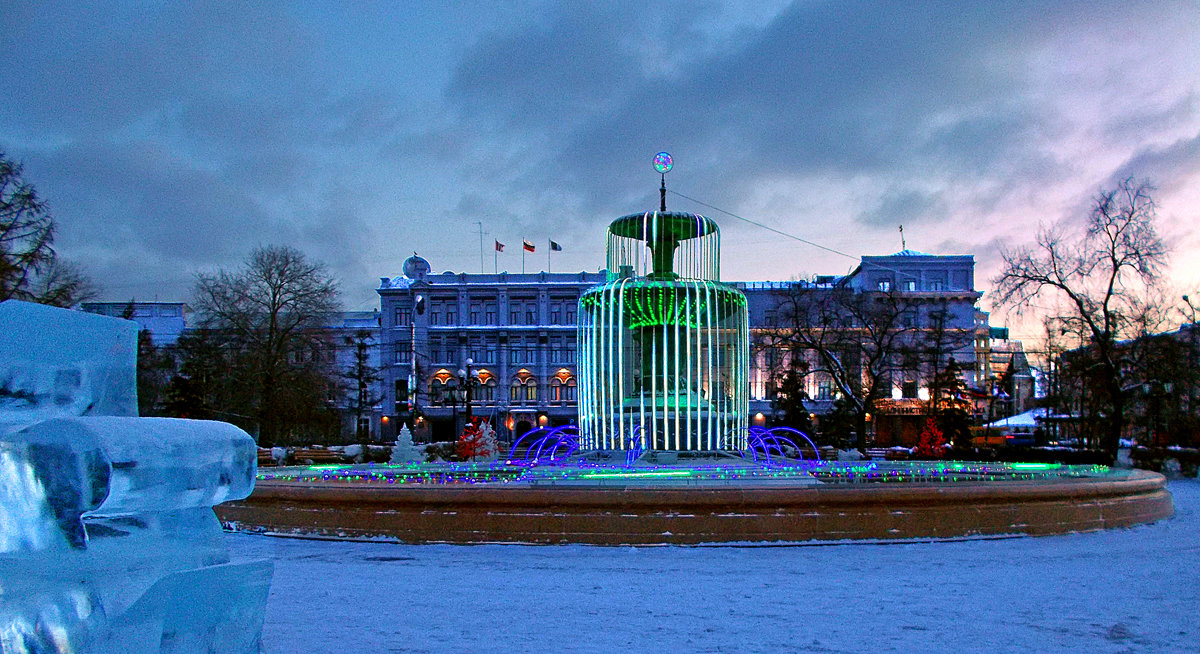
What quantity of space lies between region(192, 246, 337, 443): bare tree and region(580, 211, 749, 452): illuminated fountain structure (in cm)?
2175

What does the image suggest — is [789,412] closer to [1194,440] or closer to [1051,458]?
[1194,440]

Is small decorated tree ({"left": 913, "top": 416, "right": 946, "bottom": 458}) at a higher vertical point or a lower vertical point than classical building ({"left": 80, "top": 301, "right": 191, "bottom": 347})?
lower

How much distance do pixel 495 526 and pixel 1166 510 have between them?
434 inches

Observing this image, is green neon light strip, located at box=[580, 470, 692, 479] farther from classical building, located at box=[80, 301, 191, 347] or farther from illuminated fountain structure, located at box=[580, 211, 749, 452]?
classical building, located at box=[80, 301, 191, 347]

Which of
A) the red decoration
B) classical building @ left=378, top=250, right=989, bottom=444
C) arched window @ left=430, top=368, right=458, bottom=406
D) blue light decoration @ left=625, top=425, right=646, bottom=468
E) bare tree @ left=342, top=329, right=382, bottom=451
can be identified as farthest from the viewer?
classical building @ left=378, top=250, right=989, bottom=444

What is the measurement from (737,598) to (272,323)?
32.4m

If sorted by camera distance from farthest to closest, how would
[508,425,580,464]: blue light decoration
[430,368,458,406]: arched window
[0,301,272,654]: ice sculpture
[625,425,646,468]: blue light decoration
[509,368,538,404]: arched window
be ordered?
[509,368,538,404]: arched window
[430,368,458,406]: arched window
[508,425,580,464]: blue light decoration
[625,425,646,468]: blue light decoration
[0,301,272,654]: ice sculpture

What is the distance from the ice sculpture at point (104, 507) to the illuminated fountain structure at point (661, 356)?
14.1 m

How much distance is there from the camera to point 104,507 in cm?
239

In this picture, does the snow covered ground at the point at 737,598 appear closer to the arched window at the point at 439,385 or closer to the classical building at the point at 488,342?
the arched window at the point at 439,385

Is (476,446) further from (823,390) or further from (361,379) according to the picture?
(823,390)

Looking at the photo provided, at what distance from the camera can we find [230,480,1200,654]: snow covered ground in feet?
19.2

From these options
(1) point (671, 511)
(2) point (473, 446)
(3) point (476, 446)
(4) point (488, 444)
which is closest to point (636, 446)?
(1) point (671, 511)

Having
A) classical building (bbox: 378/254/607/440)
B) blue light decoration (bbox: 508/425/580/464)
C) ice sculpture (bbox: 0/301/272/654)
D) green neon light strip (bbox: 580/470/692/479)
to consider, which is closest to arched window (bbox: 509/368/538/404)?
classical building (bbox: 378/254/607/440)
